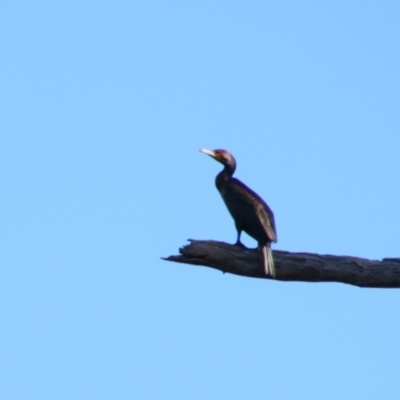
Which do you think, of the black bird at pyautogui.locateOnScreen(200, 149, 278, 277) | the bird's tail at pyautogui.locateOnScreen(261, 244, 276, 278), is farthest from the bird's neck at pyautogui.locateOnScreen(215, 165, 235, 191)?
the bird's tail at pyautogui.locateOnScreen(261, 244, 276, 278)

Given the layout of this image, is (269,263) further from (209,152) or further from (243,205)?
(209,152)

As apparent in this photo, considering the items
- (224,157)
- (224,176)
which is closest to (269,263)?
(224,176)

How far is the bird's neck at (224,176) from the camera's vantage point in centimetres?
941

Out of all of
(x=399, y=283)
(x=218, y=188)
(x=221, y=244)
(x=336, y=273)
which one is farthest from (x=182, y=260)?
(x=218, y=188)

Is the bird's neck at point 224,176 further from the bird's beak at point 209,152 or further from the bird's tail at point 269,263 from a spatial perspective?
the bird's tail at point 269,263

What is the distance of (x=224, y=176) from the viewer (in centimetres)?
951

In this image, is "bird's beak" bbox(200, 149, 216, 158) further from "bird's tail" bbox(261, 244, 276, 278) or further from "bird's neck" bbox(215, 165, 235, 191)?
"bird's tail" bbox(261, 244, 276, 278)

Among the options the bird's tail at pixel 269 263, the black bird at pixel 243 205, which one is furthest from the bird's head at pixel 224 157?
the bird's tail at pixel 269 263

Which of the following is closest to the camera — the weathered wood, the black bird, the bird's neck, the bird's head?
the weathered wood

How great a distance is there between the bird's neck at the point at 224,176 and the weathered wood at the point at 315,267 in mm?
1813

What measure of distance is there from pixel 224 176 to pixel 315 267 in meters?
2.28

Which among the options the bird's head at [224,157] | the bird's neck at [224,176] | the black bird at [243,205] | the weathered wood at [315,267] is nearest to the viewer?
A: the weathered wood at [315,267]

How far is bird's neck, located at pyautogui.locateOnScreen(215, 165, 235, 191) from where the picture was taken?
371 inches

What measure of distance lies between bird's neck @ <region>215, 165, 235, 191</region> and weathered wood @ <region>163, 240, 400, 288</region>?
1.81m
